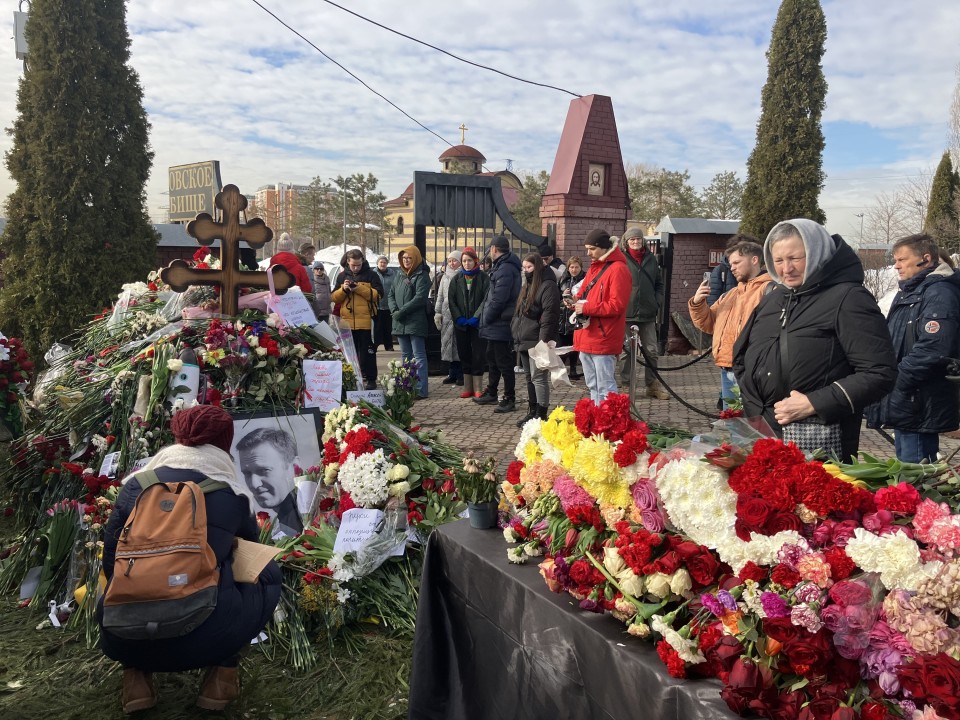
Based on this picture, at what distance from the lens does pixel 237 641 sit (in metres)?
2.72

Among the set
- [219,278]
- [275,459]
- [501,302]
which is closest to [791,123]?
[501,302]

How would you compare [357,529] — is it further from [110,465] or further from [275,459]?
[110,465]

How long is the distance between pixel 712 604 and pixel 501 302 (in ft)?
20.2

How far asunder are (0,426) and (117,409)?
7.15 ft

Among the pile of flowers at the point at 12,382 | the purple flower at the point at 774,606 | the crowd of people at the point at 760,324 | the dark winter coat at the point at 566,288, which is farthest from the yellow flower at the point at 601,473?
the dark winter coat at the point at 566,288

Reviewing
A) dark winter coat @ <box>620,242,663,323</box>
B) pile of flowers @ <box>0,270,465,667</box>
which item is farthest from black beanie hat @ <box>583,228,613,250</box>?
dark winter coat @ <box>620,242,663,323</box>

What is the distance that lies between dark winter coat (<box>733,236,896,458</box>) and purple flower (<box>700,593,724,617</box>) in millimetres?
1287

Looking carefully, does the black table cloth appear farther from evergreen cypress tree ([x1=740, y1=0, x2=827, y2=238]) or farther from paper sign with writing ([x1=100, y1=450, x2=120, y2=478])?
evergreen cypress tree ([x1=740, y1=0, x2=827, y2=238])

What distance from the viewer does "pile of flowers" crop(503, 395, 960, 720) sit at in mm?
1401

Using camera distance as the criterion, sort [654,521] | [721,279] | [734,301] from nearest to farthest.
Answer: [654,521] → [734,301] → [721,279]

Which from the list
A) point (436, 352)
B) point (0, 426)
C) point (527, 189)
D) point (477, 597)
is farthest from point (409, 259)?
point (527, 189)

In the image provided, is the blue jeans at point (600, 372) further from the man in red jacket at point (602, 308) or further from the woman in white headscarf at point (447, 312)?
the woman in white headscarf at point (447, 312)

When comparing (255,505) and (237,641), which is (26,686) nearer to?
(237,641)

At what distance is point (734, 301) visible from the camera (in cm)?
579
